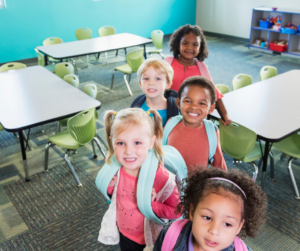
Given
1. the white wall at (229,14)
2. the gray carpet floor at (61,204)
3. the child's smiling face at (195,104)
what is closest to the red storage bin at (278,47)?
the white wall at (229,14)

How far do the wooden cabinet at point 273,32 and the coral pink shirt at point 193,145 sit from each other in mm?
5629

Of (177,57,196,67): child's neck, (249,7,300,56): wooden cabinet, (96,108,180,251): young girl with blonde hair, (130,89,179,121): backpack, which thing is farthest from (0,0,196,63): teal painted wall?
(96,108,180,251): young girl with blonde hair

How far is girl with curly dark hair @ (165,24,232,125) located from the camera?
236cm

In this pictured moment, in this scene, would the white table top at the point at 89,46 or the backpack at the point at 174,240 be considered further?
the white table top at the point at 89,46

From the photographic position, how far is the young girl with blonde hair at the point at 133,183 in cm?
128

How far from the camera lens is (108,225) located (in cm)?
146

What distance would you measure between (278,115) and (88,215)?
1.84 m

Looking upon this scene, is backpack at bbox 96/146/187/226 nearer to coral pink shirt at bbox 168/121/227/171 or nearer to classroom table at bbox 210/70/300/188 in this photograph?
coral pink shirt at bbox 168/121/227/171

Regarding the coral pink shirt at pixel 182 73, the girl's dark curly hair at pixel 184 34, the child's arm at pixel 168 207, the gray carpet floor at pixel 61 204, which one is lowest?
the gray carpet floor at pixel 61 204

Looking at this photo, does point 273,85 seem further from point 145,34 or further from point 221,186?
point 145,34

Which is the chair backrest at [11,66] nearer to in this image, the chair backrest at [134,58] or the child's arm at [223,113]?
the chair backrest at [134,58]

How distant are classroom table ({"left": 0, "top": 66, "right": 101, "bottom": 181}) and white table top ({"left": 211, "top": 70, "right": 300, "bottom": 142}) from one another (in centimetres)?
134

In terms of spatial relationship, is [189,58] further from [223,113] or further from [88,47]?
[88,47]

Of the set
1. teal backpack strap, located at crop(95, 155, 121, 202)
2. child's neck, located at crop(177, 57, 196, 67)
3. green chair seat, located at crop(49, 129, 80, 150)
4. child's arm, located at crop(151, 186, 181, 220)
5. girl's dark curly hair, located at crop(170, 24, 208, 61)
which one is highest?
girl's dark curly hair, located at crop(170, 24, 208, 61)
